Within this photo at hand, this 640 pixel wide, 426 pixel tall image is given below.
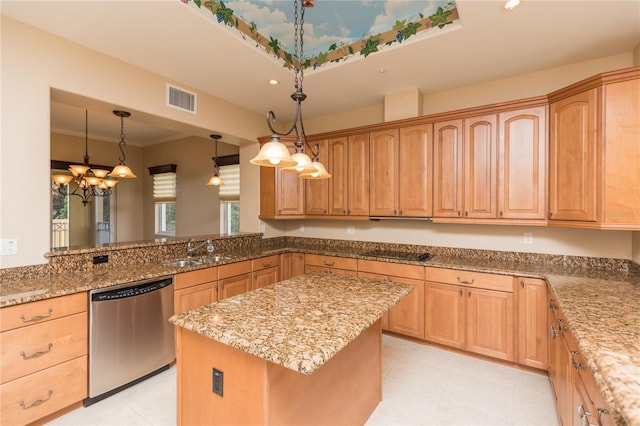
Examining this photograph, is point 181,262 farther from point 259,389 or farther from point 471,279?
point 471,279

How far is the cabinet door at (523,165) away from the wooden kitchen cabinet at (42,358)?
3639mm

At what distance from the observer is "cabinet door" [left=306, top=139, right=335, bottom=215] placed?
4.00 m

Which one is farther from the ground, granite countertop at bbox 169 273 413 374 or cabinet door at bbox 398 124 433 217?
cabinet door at bbox 398 124 433 217

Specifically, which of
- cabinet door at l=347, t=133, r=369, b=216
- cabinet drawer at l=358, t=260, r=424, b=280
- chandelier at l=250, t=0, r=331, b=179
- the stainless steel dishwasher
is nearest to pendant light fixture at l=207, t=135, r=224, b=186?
cabinet door at l=347, t=133, r=369, b=216

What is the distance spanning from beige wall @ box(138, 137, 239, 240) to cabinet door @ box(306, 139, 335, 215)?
190cm

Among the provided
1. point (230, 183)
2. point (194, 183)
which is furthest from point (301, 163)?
point (194, 183)

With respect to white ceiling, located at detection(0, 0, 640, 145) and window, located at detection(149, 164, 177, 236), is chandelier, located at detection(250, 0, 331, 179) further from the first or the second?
window, located at detection(149, 164, 177, 236)

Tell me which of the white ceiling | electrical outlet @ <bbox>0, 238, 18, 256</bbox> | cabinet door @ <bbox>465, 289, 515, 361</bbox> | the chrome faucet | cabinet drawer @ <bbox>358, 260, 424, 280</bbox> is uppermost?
the white ceiling

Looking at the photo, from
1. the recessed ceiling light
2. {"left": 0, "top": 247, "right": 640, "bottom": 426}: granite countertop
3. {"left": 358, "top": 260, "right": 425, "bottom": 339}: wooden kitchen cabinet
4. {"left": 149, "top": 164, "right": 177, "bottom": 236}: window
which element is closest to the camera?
{"left": 0, "top": 247, "right": 640, "bottom": 426}: granite countertop

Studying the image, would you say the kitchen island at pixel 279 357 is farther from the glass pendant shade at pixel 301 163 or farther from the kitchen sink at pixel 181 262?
the kitchen sink at pixel 181 262

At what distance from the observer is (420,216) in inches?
129

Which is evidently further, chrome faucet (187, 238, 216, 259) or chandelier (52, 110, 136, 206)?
chandelier (52, 110, 136, 206)

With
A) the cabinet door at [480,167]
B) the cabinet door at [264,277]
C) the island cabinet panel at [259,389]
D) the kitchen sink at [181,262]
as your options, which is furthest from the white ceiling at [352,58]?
the island cabinet panel at [259,389]

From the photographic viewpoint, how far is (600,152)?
219 cm
